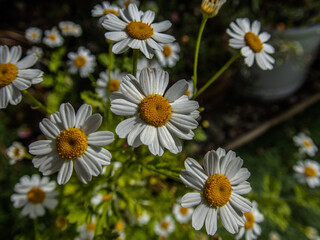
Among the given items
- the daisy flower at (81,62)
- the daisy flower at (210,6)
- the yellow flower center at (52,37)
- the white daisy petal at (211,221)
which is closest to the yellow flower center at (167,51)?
the daisy flower at (81,62)

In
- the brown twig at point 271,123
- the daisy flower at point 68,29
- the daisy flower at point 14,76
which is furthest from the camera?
the brown twig at point 271,123

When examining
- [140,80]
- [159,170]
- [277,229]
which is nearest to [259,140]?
[277,229]

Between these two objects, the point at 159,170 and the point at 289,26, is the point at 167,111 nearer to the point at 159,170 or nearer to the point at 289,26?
the point at 159,170

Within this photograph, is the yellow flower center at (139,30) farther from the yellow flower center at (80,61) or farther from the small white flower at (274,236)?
the small white flower at (274,236)

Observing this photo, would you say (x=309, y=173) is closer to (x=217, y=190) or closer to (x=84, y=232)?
(x=217, y=190)

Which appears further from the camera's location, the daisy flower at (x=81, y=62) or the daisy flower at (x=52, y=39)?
the daisy flower at (x=52, y=39)

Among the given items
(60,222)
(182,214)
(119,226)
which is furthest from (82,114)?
(182,214)

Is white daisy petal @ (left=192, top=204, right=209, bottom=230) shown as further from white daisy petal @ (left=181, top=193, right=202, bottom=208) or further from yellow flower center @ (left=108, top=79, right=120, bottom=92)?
yellow flower center @ (left=108, top=79, right=120, bottom=92)
